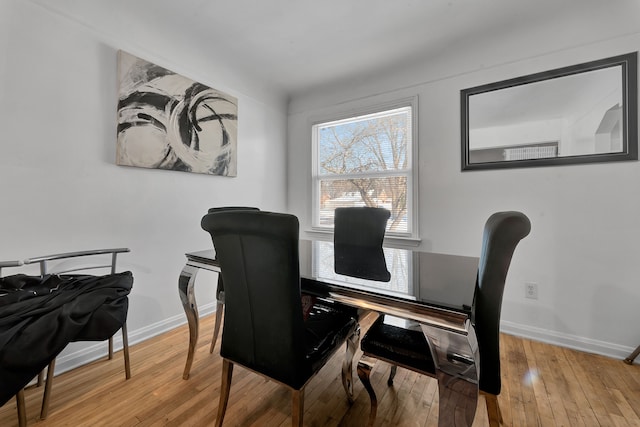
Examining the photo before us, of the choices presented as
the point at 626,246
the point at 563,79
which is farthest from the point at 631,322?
the point at 563,79

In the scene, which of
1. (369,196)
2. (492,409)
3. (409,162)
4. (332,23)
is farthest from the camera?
(369,196)

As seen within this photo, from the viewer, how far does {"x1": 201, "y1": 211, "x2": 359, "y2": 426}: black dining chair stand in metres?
0.90

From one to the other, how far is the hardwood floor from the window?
1454 millimetres

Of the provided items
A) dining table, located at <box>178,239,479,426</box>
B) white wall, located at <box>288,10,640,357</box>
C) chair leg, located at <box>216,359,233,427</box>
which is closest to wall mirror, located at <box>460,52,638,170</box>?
white wall, located at <box>288,10,640,357</box>

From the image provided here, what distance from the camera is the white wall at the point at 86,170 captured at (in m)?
1.46

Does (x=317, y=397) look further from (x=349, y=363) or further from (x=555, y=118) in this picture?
(x=555, y=118)

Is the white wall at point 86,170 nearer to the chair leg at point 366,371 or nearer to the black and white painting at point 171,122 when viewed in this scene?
the black and white painting at point 171,122

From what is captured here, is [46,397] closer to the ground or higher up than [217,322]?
closer to the ground

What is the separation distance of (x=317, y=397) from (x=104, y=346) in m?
1.53

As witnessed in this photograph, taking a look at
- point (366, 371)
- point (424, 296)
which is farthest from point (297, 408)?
point (424, 296)

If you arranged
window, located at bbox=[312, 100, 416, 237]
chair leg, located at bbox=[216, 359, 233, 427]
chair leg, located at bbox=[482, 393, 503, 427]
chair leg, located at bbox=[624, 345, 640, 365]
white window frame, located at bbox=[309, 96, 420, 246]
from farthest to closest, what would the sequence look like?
window, located at bbox=[312, 100, 416, 237], white window frame, located at bbox=[309, 96, 420, 246], chair leg, located at bbox=[624, 345, 640, 365], chair leg, located at bbox=[216, 359, 233, 427], chair leg, located at bbox=[482, 393, 503, 427]

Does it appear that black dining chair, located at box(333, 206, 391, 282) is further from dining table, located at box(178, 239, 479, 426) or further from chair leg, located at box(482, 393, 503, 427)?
chair leg, located at box(482, 393, 503, 427)

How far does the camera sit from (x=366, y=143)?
298cm

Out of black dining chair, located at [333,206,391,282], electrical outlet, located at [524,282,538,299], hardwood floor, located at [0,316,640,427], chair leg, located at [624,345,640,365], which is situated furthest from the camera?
electrical outlet, located at [524,282,538,299]
